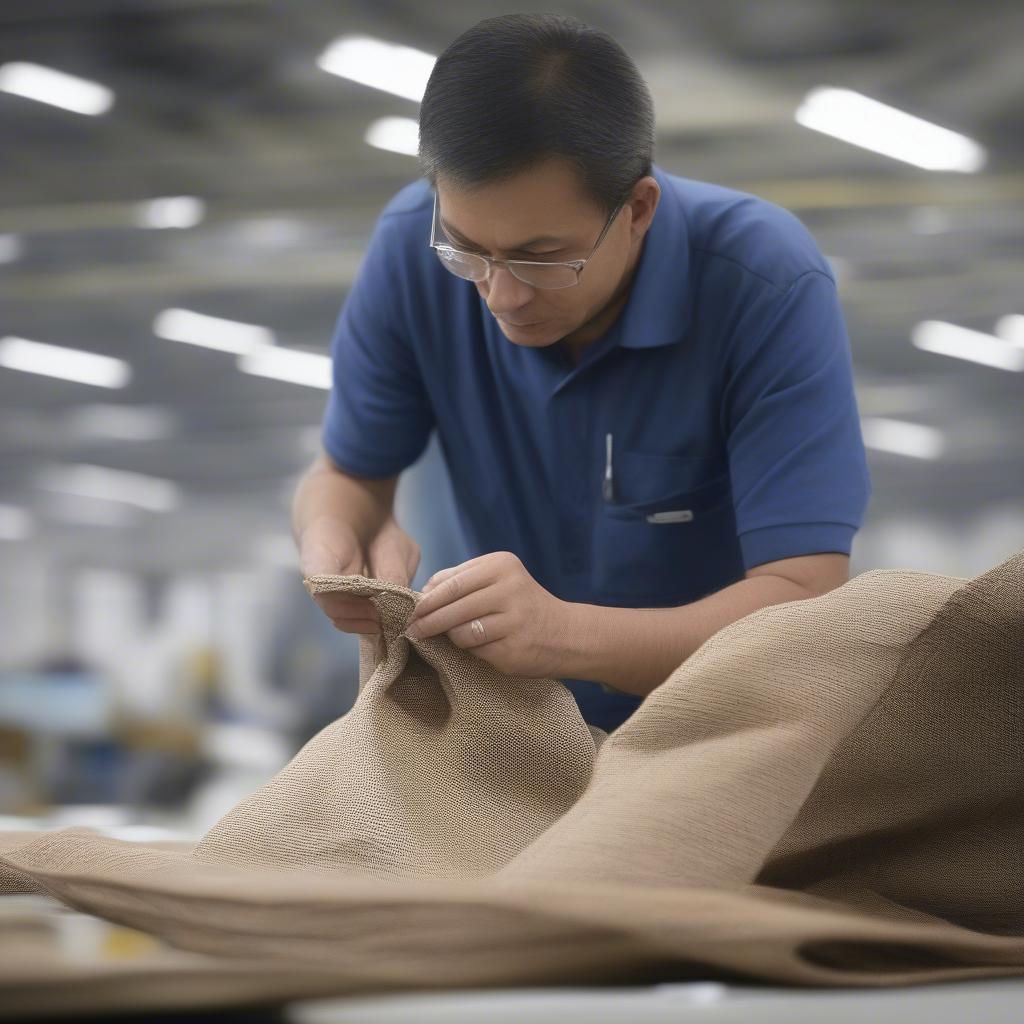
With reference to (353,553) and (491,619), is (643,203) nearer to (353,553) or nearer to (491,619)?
(353,553)

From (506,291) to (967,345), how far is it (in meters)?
6.20

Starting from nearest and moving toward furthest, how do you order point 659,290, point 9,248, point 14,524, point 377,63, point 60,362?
point 659,290, point 377,63, point 9,248, point 60,362, point 14,524

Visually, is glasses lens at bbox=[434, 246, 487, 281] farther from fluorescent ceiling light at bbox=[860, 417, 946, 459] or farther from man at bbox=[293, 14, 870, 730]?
fluorescent ceiling light at bbox=[860, 417, 946, 459]

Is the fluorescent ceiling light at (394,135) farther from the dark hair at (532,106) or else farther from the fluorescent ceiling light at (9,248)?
the dark hair at (532,106)

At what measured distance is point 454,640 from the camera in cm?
89

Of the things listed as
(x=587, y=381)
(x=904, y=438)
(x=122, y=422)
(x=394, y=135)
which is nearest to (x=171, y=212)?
(x=394, y=135)

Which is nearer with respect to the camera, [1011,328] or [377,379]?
[377,379]

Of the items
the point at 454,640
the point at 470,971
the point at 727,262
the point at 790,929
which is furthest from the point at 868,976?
the point at 727,262

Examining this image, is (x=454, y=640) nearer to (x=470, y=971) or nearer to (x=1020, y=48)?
(x=470, y=971)

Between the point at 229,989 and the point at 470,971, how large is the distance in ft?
0.31

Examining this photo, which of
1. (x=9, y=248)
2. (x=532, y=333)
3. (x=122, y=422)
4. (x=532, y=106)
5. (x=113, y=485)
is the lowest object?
(x=113, y=485)

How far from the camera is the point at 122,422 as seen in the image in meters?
7.53

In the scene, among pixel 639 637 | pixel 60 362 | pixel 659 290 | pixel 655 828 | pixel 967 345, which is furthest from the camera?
pixel 60 362

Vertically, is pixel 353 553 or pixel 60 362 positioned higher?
pixel 353 553
